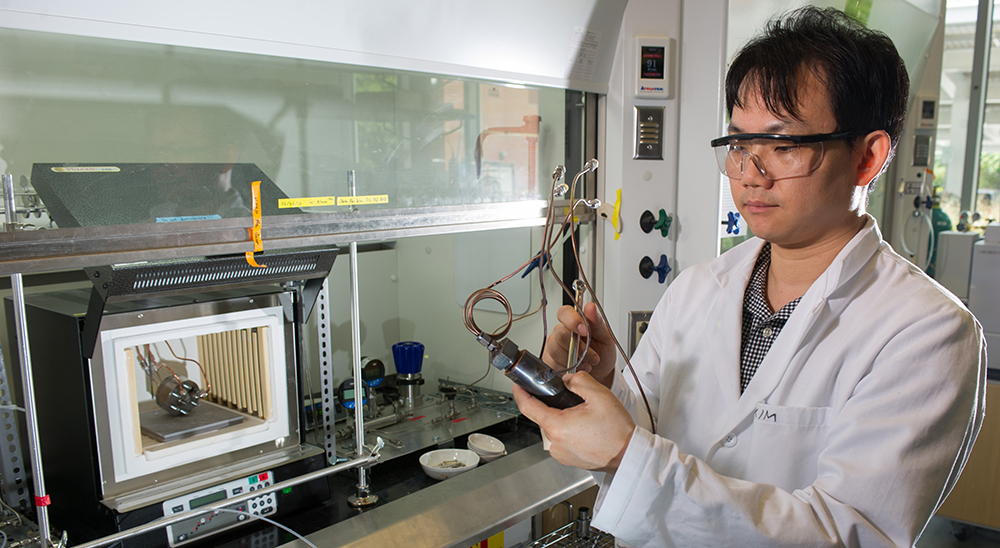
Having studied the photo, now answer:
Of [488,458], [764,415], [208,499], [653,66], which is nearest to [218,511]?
[208,499]

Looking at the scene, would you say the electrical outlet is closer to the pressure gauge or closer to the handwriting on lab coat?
the pressure gauge

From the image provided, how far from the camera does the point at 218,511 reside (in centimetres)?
125

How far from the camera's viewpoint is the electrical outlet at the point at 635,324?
6.38 ft

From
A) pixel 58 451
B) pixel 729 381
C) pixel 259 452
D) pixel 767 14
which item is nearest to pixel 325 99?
pixel 259 452

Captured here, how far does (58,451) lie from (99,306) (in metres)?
0.35

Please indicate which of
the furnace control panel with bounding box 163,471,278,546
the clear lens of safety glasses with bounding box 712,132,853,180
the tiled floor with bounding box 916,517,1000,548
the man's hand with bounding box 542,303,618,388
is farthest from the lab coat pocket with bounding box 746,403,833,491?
the tiled floor with bounding box 916,517,1000,548

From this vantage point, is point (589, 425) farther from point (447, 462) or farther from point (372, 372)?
point (372, 372)

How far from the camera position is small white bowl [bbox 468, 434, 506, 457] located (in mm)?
1707

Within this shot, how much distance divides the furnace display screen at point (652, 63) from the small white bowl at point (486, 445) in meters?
1.12

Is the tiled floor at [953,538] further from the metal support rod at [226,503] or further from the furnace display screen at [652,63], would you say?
the metal support rod at [226,503]

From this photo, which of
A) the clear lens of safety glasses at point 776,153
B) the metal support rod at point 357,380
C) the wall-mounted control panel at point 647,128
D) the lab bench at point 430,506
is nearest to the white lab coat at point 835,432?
the clear lens of safety glasses at point 776,153

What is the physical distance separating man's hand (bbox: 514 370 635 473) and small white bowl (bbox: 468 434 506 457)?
3.08 ft

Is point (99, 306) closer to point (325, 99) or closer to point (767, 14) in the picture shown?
point (325, 99)

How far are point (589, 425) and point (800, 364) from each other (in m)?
0.35
